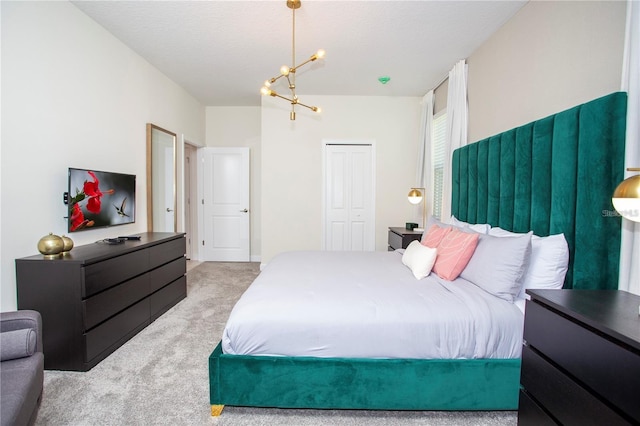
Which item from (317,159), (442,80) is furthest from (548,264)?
(317,159)

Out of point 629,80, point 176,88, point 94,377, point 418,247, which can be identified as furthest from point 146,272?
point 629,80

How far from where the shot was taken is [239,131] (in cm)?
557

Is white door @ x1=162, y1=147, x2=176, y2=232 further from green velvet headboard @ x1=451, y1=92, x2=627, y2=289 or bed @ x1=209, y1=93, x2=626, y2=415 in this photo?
green velvet headboard @ x1=451, y1=92, x2=627, y2=289

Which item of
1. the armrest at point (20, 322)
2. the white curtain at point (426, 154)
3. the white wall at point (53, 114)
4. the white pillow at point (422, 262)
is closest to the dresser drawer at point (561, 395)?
the white pillow at point (422, 262)

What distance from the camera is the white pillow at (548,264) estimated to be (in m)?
1.76

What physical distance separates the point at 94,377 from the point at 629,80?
348 cm

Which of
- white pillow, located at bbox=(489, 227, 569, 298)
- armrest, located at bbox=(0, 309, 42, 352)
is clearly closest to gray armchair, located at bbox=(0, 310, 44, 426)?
armrest, located at bbox=(0, 309, 42, 352)

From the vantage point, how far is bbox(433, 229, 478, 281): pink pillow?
2182mm

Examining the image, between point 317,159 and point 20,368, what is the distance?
4.11 meters

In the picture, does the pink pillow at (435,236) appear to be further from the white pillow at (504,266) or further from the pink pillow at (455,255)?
the white pillow at (504,266)

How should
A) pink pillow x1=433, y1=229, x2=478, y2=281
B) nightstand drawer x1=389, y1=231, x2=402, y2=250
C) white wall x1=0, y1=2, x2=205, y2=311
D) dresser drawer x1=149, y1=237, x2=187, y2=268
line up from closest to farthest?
white wall x1=0, y1=2, x2=205, y2=311, pink pillow x1=433, y1=229, x2=478, y2=281, dresser drawer x1=149, y1=237, x2=187, y2=268, nightstand drawer x1=389, y1=231, x2=402, y2=250

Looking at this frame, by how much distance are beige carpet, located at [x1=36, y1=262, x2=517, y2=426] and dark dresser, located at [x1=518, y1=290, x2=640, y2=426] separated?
528mm

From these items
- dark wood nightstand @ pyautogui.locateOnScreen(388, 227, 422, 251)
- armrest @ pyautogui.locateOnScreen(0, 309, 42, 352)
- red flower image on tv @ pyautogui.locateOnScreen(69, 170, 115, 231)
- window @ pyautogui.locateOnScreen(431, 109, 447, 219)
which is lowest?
armrest @ pyautogui.locateOnScreen(0, 309, 42, 352)

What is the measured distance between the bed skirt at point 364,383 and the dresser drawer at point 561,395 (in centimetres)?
25
